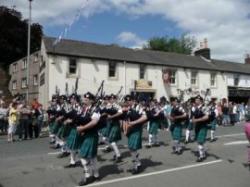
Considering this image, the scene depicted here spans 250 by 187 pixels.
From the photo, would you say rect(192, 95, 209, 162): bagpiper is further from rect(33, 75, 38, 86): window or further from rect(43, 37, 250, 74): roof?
rect(33, 75, 38, 86): window

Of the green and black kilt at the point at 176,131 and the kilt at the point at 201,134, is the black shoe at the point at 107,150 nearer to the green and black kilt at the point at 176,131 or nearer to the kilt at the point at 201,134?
the green and black kilt at the point at 176,131

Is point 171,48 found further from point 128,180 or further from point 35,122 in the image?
point 128,180

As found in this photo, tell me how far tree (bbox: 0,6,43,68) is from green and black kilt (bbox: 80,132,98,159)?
3845cm

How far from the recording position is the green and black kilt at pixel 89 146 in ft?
29.9

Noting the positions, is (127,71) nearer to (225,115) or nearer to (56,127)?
(225,115)

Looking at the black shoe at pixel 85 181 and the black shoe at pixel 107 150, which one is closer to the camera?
A: the black shoe at pixel 85 181

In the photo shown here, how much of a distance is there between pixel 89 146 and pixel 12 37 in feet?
130

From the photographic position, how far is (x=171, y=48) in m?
69.6

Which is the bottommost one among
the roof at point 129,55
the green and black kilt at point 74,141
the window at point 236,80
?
the green and black kilt at point 74,141

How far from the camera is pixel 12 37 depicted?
46.5 m

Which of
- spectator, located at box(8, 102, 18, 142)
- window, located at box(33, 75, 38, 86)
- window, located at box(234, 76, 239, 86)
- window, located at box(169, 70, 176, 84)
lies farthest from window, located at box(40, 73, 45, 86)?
window, located at box(234, 76, 239, 86)

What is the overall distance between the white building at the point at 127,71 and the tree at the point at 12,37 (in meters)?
13.7

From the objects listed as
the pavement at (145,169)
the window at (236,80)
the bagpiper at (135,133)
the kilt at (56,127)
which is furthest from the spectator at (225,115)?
the bagpiper at (135,133)

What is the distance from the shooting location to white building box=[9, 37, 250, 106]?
105 feet
